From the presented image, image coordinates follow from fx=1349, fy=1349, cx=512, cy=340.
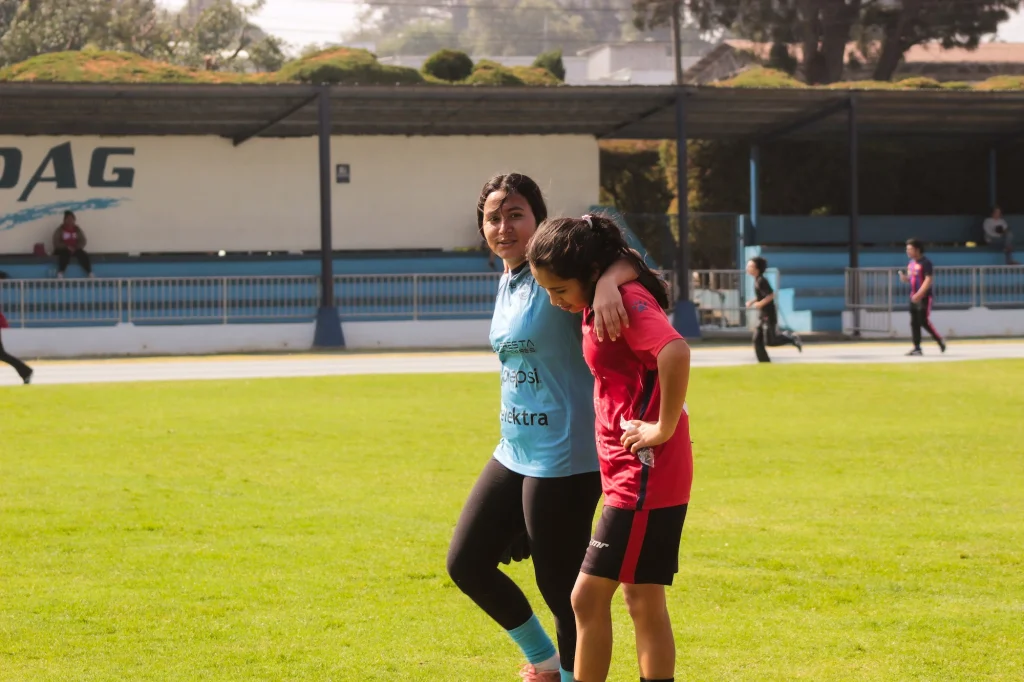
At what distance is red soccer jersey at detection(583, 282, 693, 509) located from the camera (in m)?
4.19

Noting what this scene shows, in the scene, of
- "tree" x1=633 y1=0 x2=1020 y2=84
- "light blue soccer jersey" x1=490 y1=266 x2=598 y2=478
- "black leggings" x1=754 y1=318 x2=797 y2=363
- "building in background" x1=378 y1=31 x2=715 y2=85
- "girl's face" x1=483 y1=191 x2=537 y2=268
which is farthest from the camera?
"building in background" x1=378 y1=31 x2=715 y2=85

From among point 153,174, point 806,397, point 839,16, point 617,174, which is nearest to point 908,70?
point 839,16

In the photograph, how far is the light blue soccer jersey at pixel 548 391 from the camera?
15.6 ft

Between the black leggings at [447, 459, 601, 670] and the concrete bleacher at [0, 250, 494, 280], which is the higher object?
the concrete bleacher at [0, 250, 494, 280]

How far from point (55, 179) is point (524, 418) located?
28.9 meters

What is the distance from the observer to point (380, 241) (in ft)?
109

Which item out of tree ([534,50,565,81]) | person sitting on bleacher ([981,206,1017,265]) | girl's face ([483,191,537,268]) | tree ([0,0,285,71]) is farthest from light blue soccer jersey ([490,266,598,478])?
tree ([0,0,285,71])

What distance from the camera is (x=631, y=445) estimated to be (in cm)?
422

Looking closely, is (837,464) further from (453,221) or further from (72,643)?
(453,221)

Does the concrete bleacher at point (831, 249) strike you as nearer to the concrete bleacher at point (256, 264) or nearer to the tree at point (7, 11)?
the concrete bleacher at point (256, 264)

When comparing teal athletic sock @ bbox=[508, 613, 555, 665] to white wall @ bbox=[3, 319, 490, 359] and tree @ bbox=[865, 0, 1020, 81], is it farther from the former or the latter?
tree @ bbox=[865, 0, 1020, 81]

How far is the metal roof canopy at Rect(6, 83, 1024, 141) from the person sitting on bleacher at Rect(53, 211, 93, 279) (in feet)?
7.79

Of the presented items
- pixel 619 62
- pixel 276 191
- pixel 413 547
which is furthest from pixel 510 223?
pixel 619 62

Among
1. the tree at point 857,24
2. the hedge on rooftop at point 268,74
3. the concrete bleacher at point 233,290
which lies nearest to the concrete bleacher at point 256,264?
the concrete bleacher at point 233,290
